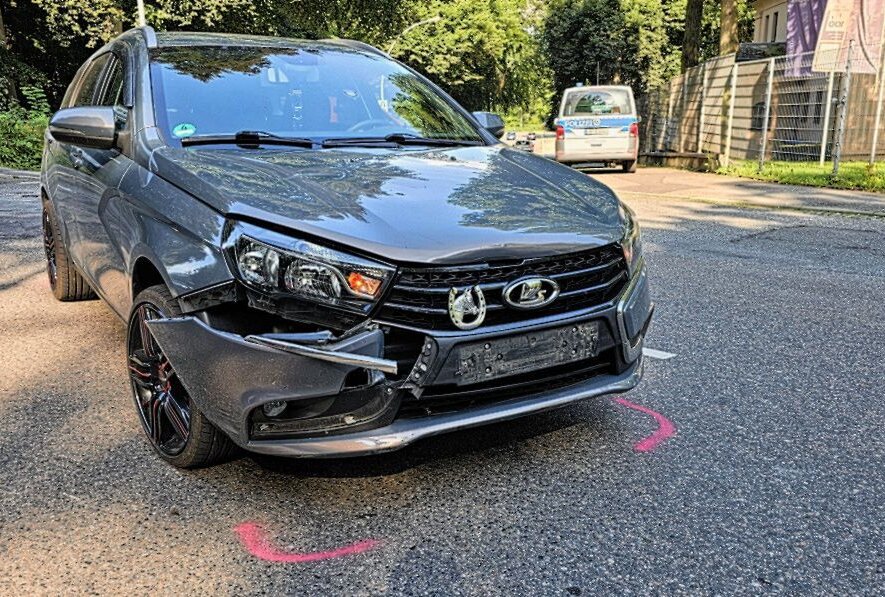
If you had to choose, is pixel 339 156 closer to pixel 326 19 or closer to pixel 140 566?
pixel 140 566

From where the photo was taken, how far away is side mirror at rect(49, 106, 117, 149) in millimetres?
3458

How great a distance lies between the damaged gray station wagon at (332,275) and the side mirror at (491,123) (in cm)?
73

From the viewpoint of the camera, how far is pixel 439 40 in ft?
123

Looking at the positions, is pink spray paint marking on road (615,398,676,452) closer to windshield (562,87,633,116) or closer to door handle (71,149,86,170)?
door handle (71,149,86,170)

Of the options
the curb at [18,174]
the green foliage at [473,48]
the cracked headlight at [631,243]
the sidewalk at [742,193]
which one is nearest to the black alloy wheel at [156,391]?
the cracked headlight at [631,243]

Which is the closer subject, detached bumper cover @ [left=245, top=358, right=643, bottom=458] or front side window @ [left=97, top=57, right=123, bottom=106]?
detached bumper cover @ [left=245, top=358, right=643, bottom=458]

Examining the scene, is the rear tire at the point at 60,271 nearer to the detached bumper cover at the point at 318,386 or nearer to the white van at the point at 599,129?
the detached bumper cover at the point at 318,386

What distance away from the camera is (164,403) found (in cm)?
304

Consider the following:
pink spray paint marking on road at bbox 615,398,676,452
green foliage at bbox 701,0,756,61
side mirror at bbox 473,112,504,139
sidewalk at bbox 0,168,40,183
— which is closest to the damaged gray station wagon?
pink spray paint marking on road at bbox 615,398,676,452

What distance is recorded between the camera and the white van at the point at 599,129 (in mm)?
17000

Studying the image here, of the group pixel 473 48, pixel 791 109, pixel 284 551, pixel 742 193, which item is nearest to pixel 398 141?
pixel 284 551

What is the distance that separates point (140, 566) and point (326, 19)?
1355 inches

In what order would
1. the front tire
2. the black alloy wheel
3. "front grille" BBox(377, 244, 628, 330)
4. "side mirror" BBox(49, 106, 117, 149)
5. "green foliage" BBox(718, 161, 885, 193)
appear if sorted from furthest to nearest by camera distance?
1. "green foliage" BBox(718, 161, 885, 193)
2. "side mirror" BBox(49, 106, 117, 149)
3. the black alloy wheel
4. the front tire
5. "front grille" BBox(377, 244, 628, 330)

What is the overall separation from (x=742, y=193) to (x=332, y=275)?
11.4 meters
